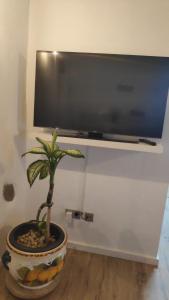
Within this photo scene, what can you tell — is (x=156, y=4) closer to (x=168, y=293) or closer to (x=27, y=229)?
(x=27, y=229)

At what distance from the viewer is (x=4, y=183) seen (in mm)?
1938

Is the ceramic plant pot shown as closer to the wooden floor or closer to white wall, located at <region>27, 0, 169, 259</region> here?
the wooden floor

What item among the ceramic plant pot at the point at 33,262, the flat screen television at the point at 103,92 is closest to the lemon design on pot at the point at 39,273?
the ceramic plant pot at the point at 33,262

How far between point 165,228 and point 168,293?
108cm

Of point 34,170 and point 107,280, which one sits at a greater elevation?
point 34,170

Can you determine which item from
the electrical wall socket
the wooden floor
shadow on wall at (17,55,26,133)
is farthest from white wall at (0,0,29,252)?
the wooden floor

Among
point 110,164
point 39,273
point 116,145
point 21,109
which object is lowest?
point 39,273

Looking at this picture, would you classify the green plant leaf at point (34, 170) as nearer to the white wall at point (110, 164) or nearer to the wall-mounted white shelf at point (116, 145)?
the wall-mounted white shelf at point (116, 145)

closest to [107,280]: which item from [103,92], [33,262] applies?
[33,262]

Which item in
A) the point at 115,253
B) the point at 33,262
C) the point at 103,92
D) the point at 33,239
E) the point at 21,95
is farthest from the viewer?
the point at 115,253

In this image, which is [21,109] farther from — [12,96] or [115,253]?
[115,253]

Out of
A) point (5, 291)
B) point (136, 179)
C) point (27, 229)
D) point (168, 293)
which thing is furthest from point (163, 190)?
point (5, 291)

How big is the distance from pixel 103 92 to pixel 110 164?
2.11 feet

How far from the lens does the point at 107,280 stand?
1.99m
